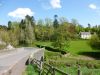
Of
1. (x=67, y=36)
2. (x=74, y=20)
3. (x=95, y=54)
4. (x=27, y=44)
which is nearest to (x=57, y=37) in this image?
(x=67, y=36)

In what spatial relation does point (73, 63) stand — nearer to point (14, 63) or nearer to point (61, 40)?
point (14, 63)

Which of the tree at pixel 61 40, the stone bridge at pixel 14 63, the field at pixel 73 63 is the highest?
the tree at pixel 61 40

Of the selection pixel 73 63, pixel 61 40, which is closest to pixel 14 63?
pixel 73 63

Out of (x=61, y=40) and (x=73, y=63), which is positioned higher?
(x=61, y=40)

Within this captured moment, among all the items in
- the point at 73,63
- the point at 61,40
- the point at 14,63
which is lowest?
the point at 73,63

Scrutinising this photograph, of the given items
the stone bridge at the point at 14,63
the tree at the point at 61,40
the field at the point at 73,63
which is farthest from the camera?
the tree at the point at 61,40

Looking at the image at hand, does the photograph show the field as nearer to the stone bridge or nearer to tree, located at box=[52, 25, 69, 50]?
the stone bridge

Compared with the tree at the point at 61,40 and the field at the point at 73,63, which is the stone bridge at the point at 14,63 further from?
the tree at the point at 61,40

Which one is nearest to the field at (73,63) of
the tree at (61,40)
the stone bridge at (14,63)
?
the stone bridge at (14,63)

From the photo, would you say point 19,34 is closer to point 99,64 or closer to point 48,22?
point 48,22

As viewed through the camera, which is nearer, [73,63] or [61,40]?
[73,63]

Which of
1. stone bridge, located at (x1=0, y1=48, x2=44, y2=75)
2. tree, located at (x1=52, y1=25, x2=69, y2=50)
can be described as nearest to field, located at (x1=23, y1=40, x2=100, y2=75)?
stone bridge, located at (x1=0, y1=48, x2=44, y2=75)

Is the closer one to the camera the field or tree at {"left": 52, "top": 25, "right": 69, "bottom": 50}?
the field

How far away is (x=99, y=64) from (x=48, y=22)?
108 meters
